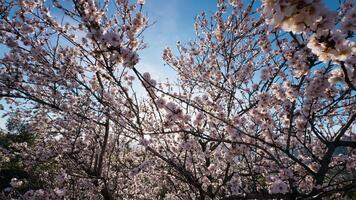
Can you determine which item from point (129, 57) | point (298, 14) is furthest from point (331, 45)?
point (129, 57)

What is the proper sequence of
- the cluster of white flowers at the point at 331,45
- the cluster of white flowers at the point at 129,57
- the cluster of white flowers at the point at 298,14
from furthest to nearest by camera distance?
1. the cluster of white flowers at the point at 129,57
2. the cluster of white flowers at the point at 331,45
3. the cluster of white flowers at the point at 298,14

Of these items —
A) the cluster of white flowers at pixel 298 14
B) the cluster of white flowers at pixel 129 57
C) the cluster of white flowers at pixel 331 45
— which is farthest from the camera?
the cluster of white flowers at pixel 129 57

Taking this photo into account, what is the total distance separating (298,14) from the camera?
5.41ft

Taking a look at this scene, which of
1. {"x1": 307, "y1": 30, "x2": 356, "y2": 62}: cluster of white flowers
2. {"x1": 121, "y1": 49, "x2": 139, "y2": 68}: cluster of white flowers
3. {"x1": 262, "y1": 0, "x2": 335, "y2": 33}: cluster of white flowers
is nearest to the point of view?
{"x1": 262, "y1": 0, "x2": 335, "y2": 33}: cluster of white flowers

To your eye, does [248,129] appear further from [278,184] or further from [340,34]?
[340,34]

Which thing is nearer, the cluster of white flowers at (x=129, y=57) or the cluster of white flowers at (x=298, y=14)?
the cluster of white flowers at (x=298, y=14)

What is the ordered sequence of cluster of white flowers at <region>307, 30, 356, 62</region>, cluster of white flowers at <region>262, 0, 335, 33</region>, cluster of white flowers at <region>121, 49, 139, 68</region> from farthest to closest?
cluster of white flowers at <region>121, 49, 139, 68</region>, cluster of white flowers at <region>307, 30, 356, 62</region>, cluster of white flowers at <region>262, 0, 335, 33</region>

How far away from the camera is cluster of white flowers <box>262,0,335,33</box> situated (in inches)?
62.5

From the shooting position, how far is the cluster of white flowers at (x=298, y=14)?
Answer: 1587mm

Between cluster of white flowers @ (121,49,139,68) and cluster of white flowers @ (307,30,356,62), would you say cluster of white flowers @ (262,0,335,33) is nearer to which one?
cluster of white flowers @ (307,30,356,62)

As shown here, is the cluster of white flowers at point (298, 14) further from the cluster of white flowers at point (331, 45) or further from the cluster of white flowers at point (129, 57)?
the cluster of white flowers at point (129, 57)

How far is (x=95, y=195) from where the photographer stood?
9883mm

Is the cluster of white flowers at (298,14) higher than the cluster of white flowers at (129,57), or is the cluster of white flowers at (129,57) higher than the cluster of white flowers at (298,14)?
the cluster of white flowers at (129,57)

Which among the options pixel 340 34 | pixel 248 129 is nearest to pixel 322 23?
pixel 340 34
